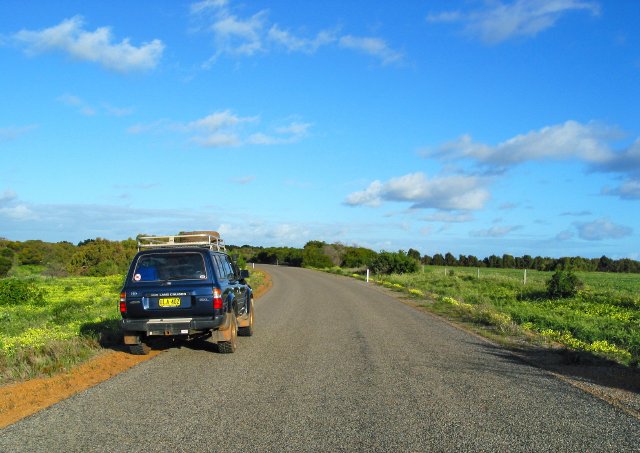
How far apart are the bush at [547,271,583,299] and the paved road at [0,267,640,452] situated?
2141 cm

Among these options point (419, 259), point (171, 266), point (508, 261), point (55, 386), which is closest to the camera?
point (55, 386)

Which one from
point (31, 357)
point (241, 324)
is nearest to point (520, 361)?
point (241, 324)

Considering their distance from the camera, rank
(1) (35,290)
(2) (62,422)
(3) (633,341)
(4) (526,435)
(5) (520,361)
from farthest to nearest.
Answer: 1. (1) (35,290)
2. (3) (633,341)
3. (5) (520,361)
4. (2) (62,422)
5. (4) (526,435)

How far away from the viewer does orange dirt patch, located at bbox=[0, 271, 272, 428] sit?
661 cm

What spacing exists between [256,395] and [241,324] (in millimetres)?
5047

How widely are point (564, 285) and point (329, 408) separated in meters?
26.8

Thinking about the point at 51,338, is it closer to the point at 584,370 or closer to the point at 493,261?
the point at 584,370

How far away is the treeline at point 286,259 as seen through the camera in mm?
52281

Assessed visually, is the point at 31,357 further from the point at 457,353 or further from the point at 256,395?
the point at 457,353

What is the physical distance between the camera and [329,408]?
6.55 m

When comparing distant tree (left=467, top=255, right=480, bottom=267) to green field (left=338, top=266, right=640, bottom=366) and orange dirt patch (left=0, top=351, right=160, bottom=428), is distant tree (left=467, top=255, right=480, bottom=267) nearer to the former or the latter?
green field (left=338, top=266, right=640, bottom=366)

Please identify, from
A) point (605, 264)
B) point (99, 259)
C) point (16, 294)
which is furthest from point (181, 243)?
point (605, 264)

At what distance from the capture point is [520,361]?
1008 centimetres

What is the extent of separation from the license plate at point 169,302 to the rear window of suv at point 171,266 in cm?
49
